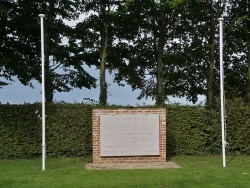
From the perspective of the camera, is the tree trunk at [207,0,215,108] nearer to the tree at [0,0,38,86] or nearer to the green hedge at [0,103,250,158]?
A: the green hedge at [0,103,250,158]

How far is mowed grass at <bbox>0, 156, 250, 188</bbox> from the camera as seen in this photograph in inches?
426

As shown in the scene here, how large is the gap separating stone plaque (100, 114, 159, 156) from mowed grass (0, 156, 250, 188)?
1.11 m

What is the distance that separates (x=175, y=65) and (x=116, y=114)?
9932 mm

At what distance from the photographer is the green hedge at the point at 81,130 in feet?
57.7

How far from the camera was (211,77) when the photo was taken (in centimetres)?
2380

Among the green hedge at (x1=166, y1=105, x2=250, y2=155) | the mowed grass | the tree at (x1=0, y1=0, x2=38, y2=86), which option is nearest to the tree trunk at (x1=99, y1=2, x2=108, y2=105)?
the tree at (x1=0, y1=0, x2=38, y2=86)

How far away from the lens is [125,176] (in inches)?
476

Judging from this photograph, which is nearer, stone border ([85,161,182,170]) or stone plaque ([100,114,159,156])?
stone border ([85,161,182,170])

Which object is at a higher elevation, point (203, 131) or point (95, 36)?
point (95, 36)

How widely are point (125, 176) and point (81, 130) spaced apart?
20.2 feet

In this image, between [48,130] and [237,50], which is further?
[237,50]

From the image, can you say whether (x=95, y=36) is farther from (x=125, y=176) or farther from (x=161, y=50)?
(x=125, y=176)

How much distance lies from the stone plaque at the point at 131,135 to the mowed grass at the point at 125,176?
1105 mm

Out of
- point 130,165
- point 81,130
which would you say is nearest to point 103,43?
point 81,130
